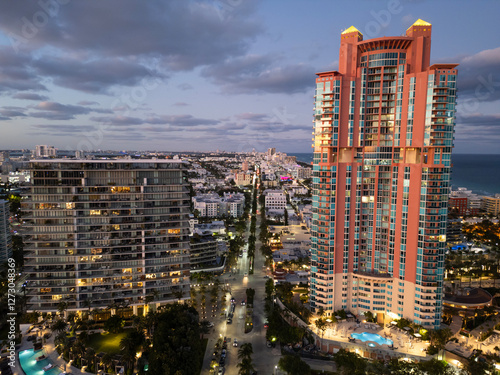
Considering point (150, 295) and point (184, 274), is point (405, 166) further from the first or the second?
point (150, 295)

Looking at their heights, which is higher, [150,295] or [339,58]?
[339,58]

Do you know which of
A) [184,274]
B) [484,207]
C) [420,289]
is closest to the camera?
[420,289]

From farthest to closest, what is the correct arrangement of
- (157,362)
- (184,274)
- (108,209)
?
(184,274)
(108,209)
(157,362)

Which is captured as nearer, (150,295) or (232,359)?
(232,359)

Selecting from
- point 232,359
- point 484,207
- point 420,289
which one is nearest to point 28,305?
point 232,359

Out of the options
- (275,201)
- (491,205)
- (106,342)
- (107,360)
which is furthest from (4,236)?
(491,205)

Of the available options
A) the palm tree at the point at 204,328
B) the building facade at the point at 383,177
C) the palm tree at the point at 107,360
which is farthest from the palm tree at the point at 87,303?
the building facade at the point at 383,177

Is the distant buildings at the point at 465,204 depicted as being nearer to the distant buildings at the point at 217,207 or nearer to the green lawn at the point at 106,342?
the distant buildings at the point at 217,207
